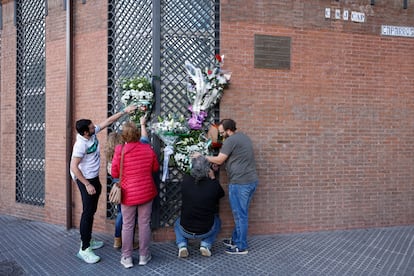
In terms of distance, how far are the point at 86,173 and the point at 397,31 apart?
584 centimetres

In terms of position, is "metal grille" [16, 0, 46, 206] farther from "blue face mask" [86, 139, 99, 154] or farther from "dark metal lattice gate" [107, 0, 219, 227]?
"blue face mask" [86, 139, 99, 154]

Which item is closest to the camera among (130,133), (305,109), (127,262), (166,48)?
(130,133)

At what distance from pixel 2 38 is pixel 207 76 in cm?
478

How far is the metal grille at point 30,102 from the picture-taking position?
19.8 feet

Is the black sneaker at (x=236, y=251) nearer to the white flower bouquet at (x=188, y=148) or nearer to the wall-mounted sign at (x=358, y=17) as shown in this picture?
Result: the white flower bouquet at (x=188, y=148)

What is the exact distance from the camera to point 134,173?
12.7ft

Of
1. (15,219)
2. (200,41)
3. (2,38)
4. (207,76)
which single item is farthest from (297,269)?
(2,38)

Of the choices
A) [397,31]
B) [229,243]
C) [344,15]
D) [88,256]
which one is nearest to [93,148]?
[88,256]

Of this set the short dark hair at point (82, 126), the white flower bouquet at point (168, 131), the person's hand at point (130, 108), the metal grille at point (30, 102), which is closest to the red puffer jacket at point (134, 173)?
the short dark hair at point (82, 126)

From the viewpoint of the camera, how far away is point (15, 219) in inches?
239

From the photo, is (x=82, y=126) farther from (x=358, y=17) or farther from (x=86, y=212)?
(x=358, y=17)

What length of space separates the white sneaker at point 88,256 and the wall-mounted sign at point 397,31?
601cm

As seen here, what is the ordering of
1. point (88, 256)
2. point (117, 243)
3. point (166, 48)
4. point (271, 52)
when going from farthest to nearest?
point (271, 52), point (166, 48), point (117, 243), point (88, 256)

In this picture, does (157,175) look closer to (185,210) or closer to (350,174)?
(185,210)
